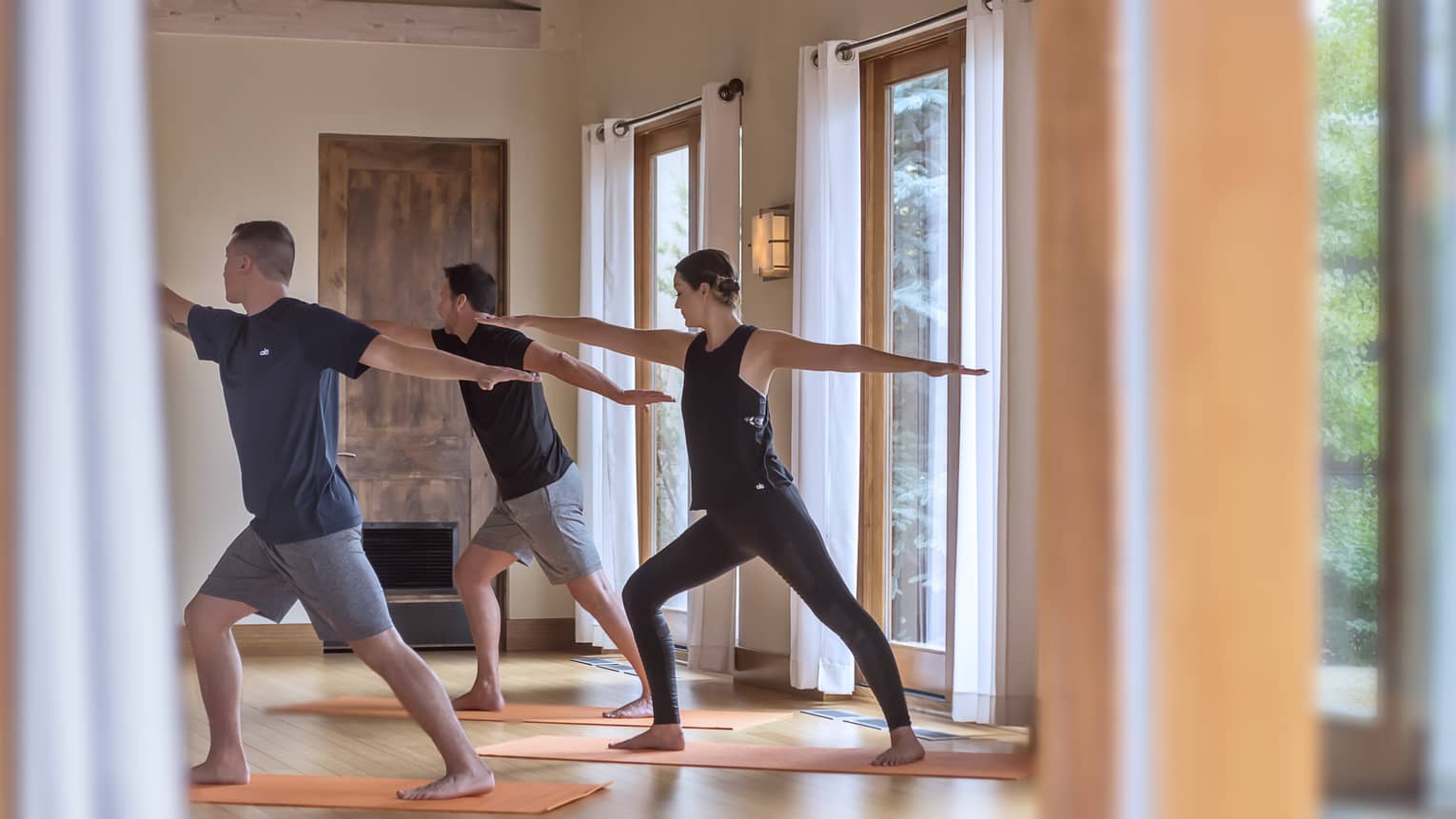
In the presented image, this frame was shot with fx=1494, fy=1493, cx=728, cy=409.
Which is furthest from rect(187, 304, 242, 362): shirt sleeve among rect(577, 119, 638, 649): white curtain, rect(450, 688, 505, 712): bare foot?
rect(577, 119, 638, 649): white curtain

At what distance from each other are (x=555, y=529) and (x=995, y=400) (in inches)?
60.4

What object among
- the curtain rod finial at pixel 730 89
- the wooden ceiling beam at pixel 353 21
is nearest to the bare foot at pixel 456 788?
the curtain rod finial at pixel 730 89

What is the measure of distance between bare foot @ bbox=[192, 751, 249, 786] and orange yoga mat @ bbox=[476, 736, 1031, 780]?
75cm

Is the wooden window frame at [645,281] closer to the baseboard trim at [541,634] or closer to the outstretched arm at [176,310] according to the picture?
the baseboard trim at [541,634]

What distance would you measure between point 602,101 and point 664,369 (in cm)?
139

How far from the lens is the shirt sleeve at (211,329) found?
3699 mm

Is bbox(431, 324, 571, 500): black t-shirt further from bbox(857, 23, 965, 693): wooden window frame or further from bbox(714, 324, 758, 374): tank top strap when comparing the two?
bbox(857, 23, 965, 693): wooden window frame

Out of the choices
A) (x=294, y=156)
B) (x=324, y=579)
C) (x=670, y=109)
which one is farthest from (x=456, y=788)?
(x=294, y=156)

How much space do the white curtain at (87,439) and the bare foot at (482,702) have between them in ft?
11.9

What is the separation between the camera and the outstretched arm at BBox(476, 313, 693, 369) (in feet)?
15.2

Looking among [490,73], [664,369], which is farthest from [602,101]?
[664,369]

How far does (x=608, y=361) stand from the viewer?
700cm

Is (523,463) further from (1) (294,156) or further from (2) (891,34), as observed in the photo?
(1) (294,156)

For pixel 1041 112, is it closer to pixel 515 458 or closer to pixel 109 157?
pixel 109 157
